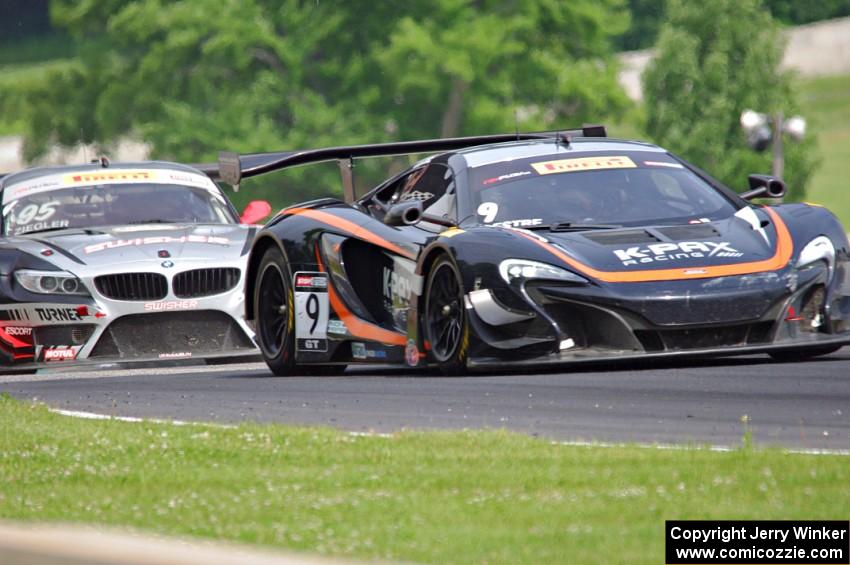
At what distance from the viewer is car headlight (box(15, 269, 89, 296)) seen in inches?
507

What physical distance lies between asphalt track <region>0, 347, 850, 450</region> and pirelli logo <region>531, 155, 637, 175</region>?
1354 mm

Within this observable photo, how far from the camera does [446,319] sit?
10234mm

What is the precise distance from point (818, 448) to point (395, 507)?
1.88 m

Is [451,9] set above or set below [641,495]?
above

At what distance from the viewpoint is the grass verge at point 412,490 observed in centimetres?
532

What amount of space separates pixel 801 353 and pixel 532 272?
174 centimetres

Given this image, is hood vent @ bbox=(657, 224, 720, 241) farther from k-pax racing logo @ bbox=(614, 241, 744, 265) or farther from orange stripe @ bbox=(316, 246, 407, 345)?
Result: orange stripe @ bbox=(316, 246, 407, 345)

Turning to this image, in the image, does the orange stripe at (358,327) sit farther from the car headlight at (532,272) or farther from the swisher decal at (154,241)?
the swisher decal at (154,241)

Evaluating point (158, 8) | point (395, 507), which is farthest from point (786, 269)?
point (158, 8)

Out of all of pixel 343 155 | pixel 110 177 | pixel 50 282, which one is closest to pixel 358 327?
pixel 343 155

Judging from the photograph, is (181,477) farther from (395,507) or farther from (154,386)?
(154,386)

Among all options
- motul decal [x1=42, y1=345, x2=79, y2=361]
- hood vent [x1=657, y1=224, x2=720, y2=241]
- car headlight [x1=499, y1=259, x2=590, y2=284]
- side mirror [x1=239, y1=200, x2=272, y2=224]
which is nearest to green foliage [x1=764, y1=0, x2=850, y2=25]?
side mirror [x1=239, y1=200, x2=272, y2=224]

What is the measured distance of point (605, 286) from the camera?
948cm

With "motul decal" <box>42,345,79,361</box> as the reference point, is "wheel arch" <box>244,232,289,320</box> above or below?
above
